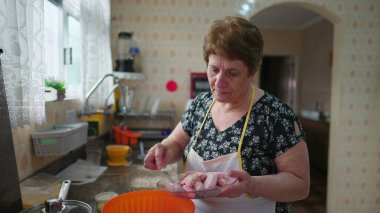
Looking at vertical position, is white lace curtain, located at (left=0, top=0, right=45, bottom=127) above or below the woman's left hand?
above

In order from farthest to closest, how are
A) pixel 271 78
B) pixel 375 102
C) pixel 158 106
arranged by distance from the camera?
pixel 271 78, pixel 375 102, pixel 158 106

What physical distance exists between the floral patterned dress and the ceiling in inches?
139

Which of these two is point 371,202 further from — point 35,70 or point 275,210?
point 35,70

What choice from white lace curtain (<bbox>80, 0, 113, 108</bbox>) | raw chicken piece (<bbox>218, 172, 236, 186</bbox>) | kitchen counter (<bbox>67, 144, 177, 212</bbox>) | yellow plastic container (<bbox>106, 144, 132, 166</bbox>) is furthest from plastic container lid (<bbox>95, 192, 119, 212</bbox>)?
white lace curtain (<bbox>80, 0, 113, 108</bbox>)

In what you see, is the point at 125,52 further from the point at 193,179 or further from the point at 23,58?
the point at 193,179

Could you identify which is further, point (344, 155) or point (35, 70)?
point (344, 155)

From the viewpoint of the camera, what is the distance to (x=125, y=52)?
263cm

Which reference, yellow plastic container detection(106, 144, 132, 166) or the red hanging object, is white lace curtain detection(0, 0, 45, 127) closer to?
yellow plastic container detection(106, 144, 132, 166)

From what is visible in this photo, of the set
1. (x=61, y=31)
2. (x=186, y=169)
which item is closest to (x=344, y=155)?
(x=186, y=169)

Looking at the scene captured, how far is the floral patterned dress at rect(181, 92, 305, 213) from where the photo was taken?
0.88m

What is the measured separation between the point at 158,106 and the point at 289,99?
13.2 ft

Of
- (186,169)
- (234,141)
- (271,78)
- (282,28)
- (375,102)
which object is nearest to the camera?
(234,141)

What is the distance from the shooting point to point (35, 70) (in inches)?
43.7

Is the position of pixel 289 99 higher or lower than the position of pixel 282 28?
lower
